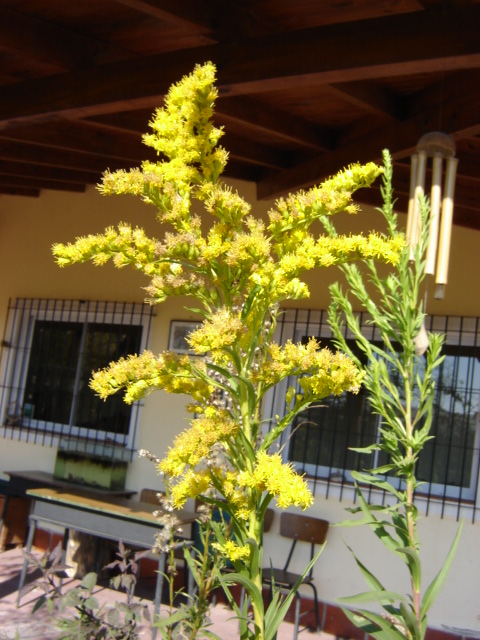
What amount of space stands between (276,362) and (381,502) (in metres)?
3.58

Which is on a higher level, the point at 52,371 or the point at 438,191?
the point at 438,191

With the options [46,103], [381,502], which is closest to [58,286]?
[46,103]

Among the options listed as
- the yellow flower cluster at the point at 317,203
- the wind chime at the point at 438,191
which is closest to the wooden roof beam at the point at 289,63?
the wind chime at the point at 438,191

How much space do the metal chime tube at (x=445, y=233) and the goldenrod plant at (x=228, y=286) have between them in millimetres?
1471

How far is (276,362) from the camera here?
1.20 meters

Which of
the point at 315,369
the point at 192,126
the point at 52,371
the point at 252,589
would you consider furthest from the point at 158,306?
the point at 252,589

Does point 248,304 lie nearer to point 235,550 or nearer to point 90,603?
point 235,550

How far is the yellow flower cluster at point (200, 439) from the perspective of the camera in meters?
1.15

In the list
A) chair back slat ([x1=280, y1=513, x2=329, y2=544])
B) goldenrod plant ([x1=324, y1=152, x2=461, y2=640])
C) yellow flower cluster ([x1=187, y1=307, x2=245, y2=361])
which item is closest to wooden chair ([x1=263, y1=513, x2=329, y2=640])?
chair back slat ([x1=280, y1=513, x2=329, y2=544])

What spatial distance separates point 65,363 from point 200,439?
5.27 metres

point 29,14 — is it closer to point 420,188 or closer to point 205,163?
point 420,188

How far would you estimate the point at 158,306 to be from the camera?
18.9ft

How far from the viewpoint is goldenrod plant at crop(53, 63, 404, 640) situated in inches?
44.9

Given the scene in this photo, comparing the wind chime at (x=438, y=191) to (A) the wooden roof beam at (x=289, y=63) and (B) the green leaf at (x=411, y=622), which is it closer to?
(A) the wooden roof beam at (x=289, y=63)
